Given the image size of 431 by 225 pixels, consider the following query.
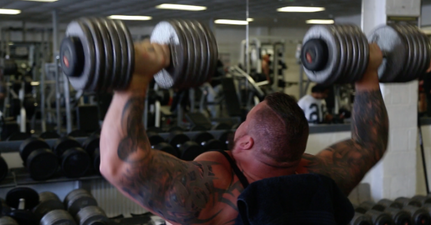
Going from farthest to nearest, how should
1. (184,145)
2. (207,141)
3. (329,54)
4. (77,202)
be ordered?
1. (207,141)
2. (184,145)
3. (77,202)
4. (329,54)

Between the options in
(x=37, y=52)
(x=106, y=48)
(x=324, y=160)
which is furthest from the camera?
(x=37, y=52)

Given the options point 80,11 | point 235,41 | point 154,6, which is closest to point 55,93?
point 80,11

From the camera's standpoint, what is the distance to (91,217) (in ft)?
9.14

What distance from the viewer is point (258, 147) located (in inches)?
43.6

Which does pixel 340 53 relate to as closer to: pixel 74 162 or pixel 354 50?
pixel 354 50

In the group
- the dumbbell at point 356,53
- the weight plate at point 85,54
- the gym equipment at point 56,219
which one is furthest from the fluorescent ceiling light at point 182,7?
the weight plate at point 85,54

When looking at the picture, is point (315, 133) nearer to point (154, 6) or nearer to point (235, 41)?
point (235, 41)

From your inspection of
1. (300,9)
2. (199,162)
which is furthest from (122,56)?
(300,9)

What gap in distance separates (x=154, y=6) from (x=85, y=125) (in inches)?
48.0

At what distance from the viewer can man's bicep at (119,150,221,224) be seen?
38.7 inches

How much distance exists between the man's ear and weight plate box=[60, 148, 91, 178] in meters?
2.38

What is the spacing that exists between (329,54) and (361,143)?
313 millimetres

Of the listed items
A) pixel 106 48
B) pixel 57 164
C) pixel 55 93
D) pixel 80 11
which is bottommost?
pixel 57 164

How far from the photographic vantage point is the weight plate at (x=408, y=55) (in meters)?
1.36
